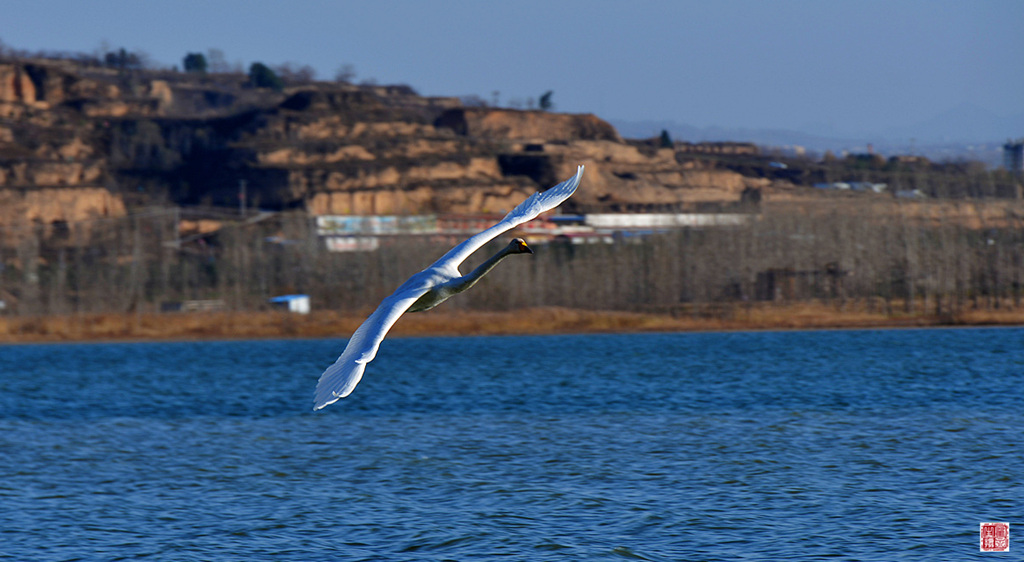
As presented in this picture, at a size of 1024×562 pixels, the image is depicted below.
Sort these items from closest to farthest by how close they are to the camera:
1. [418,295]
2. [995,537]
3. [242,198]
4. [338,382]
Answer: [338,382]
[418,295]
[995,537]
[242,198]

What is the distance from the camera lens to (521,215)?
15281 millimetres

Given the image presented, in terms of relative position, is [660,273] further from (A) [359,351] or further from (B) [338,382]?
(B) [338,382]

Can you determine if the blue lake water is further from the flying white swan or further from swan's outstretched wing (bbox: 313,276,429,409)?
swan's outstretched wing (bbox: 313,276,429,409)

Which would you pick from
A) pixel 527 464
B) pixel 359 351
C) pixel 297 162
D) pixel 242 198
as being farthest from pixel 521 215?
pixel 297 162

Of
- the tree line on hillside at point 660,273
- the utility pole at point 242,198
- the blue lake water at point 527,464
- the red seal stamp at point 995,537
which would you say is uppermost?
the utility pole at point 242,198

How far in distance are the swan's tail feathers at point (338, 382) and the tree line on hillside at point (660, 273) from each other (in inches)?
2534

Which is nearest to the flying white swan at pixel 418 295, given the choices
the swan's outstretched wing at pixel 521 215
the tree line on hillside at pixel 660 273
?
the swan's outstretched wing at pixel 521 215

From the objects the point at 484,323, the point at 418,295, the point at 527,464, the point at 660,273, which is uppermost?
the point at 418,295

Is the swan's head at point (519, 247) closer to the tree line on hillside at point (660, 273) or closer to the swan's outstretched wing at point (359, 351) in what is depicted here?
the swan's outstretched wing at point (359, 351)

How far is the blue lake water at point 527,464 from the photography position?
778 inches

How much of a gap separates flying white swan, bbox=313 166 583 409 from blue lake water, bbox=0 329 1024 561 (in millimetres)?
6048

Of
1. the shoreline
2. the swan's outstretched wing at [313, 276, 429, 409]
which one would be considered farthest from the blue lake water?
the shoreline

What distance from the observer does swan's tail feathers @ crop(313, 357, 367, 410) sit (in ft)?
33.6

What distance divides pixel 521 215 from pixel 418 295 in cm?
230
